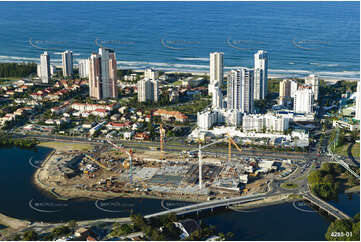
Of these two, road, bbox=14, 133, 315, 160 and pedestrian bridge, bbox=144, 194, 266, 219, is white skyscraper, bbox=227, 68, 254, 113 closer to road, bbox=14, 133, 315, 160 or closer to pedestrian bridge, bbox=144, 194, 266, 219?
road, bbox=14, 133, 315, 160

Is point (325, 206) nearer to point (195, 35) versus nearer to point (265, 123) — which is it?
point (265, 123)

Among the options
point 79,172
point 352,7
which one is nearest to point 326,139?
point 79,172

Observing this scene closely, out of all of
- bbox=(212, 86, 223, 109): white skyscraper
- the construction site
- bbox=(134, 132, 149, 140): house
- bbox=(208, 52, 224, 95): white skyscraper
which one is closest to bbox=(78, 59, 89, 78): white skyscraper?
bbox=(208, 52, 224, 95): white skyscraper

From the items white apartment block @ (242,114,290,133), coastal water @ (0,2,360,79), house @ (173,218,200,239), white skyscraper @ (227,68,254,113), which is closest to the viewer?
house @ (173,218,200,239)

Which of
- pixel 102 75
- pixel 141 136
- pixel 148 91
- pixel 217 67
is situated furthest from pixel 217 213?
pixel 217 67

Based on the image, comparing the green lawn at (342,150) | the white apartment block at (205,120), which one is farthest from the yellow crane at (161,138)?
the green lawn at (342,150)

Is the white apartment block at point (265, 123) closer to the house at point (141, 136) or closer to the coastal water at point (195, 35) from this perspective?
the house at point (141, 136)
